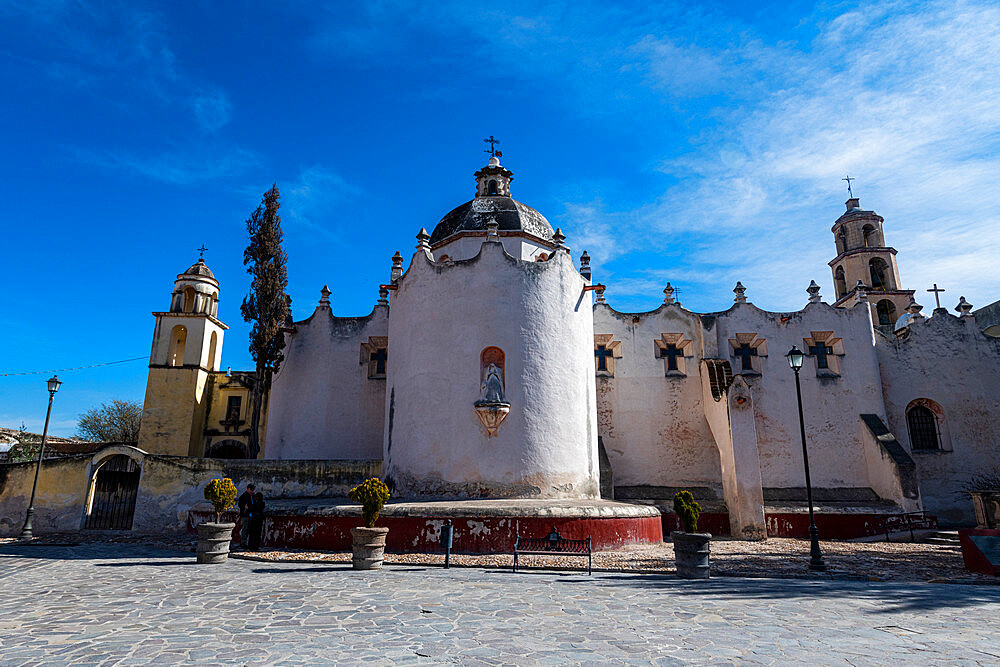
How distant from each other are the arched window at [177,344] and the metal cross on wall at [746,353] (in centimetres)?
2991

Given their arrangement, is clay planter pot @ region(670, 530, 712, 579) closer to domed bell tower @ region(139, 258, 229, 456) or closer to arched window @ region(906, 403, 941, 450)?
arched window @ region(906, 403, 941, 450)

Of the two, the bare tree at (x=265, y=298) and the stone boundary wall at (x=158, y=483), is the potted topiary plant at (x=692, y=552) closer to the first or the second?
the stone boundary wall at (x=158, y=483)

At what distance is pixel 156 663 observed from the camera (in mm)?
5398

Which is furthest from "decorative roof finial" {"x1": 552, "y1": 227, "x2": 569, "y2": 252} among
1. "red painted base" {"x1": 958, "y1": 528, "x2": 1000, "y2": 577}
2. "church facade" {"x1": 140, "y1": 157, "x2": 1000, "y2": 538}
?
"red painted base" {"x1": 958, "y1": 528, "x2": 1000, "y2": 577}

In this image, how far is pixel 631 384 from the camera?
75.3 ft

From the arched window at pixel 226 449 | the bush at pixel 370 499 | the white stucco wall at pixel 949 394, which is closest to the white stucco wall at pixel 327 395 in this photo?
the bush at pixel 370 499

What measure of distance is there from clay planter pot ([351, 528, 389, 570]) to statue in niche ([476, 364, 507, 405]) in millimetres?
5193

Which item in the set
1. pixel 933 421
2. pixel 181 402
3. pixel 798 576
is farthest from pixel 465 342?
pixel 181 402

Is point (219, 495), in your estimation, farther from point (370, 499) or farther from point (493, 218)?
point (493, 218)

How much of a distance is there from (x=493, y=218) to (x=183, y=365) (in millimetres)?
23426

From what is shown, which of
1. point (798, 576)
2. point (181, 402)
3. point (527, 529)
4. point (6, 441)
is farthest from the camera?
point (6, 441)

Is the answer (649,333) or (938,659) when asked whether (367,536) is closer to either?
(938,659)

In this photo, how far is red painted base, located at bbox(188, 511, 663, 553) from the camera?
14.0 m

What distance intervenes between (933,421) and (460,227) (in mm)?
19543
